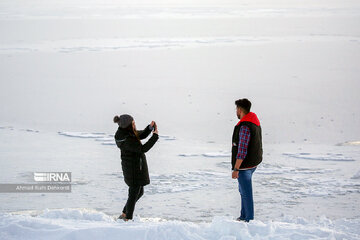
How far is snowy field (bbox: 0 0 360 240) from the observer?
4.92 metres

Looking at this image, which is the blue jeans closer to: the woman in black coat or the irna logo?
the woman in black coat

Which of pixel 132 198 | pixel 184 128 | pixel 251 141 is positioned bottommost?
pixel 132 198

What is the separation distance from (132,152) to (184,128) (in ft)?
15.8

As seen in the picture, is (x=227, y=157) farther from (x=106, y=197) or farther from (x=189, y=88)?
(x=189, y=88)

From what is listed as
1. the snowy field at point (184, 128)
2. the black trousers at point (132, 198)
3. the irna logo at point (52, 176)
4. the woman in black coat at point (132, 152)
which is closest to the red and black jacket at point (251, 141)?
the snowy field at point (184, 128)

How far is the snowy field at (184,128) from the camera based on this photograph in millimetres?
4920

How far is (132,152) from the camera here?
475 cm

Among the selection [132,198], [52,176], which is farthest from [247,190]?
[52,176]

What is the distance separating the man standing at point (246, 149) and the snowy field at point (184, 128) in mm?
338

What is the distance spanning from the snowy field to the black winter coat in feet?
1.43

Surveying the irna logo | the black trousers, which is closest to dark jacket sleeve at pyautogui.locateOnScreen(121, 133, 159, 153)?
the black trousers

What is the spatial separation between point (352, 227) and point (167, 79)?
10.0 metres

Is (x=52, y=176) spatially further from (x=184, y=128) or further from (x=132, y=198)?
(x=184, y=128)

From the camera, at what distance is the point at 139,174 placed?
4.81m
